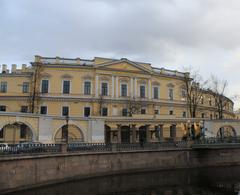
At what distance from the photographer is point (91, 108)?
5241 cm

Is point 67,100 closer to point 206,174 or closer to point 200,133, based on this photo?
point 200,133

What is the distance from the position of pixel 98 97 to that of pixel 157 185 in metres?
25.9

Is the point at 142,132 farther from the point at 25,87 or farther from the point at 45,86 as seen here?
the point at 25,87

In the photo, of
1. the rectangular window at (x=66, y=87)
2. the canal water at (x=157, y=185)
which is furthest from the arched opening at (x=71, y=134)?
the canal water at (x=157, y=185)

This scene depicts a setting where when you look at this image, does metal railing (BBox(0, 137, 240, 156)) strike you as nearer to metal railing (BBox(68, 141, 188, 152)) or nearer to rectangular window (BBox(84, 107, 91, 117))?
metal railing (BBox(68, 141, 188, 152))

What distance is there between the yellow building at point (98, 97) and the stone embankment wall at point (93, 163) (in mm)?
5794

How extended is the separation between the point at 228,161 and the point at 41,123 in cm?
2247

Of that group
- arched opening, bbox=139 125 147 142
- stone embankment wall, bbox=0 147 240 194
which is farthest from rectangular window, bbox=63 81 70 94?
stone embankment wall, bbox=0 147 240 194

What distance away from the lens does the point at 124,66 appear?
55.0 metres

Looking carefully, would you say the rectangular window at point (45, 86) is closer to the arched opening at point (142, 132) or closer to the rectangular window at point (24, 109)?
the rectangular window at point (24, 109)

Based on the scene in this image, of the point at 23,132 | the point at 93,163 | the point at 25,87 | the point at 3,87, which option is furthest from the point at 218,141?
the point at 3,87

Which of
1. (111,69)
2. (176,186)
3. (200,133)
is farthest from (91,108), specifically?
(176,186)

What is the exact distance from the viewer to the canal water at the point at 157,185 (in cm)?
2560

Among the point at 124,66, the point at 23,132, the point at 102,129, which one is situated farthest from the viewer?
the point at 124,66
